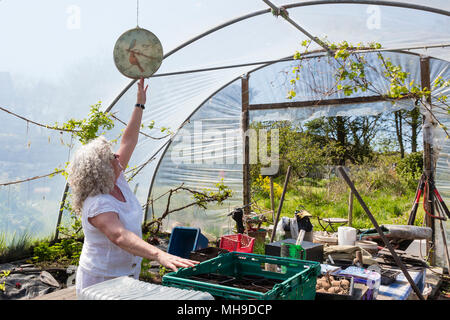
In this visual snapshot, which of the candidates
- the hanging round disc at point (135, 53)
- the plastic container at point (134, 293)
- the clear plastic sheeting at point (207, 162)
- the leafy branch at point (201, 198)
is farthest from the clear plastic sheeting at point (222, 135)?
the plastic container at point (134, 293)

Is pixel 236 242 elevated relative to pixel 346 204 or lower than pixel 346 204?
elevated

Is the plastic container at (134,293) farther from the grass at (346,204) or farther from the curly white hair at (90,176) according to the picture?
the grass at (346,204)

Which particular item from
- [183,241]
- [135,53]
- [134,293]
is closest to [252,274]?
[134,293]

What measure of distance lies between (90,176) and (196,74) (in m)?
4.46

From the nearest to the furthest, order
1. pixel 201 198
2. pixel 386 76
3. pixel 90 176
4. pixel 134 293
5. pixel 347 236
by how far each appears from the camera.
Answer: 1. pixel 134 293
2. pixel 90 176
3. pixel 347 236
4. pixel 386 76
5. pixel 201 198

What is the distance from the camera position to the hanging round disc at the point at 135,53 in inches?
119

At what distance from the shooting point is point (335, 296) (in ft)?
6.67

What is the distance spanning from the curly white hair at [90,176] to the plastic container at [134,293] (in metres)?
0.68

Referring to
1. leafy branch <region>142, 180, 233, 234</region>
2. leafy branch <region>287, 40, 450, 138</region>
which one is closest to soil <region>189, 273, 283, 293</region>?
leafy branch <region>287, 40, 450, 138</region>

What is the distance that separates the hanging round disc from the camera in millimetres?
3021

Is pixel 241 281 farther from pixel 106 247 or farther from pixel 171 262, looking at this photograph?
pixel 106 247

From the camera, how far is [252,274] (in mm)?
2051

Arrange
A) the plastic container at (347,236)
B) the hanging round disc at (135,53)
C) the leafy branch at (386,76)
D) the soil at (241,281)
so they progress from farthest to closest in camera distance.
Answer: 1. the leafy branch at (386,76)
2. the plastic container at (347,236)
3. the hanging round disc at (135,53)
4. the soil at (241,281)
